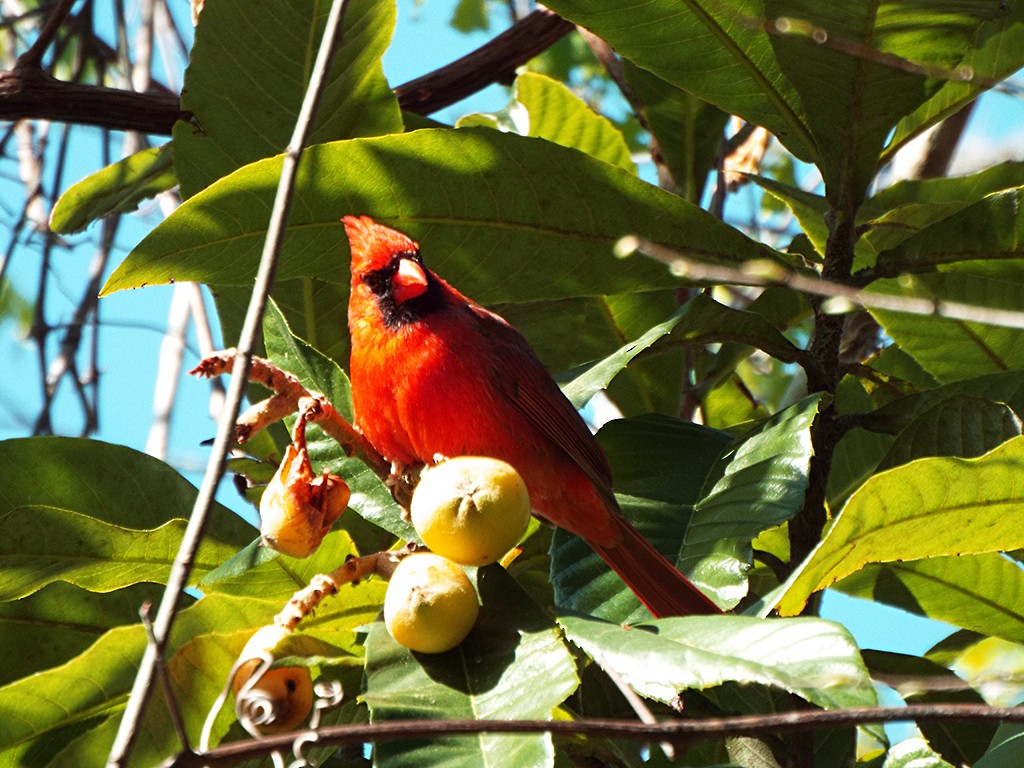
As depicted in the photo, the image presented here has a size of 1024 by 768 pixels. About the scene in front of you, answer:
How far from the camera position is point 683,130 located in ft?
10.3

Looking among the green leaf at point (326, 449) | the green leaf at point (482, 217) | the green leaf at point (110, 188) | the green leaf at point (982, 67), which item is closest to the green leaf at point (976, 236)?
the green leaf at point (482, 217)

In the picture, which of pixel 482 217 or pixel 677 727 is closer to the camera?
pixel 677 727

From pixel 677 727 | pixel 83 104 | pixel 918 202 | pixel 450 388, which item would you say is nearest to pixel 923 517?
pixel 677 727

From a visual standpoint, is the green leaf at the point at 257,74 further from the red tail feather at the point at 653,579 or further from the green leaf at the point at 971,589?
the green leaf at the point at 971,589

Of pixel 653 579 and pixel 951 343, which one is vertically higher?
pixel 951 343

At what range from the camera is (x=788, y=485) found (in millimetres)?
1911

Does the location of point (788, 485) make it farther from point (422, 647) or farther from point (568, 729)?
point (568, 729)

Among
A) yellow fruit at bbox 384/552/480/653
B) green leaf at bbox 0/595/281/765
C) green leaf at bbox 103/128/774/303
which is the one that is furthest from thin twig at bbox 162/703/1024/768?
green leaf at bbox 103/128/774/303

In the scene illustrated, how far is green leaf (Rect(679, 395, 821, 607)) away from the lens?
1.89 metres

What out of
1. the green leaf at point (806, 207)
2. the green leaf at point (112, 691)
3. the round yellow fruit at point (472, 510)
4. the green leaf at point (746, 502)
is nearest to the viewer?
the round yellow fruit at point (472, 510)

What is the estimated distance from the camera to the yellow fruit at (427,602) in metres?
1.45

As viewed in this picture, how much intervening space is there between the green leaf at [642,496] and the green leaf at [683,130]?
1.00m

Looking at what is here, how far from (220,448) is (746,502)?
1022 millimetres

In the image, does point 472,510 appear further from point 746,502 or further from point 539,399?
point 539,399
